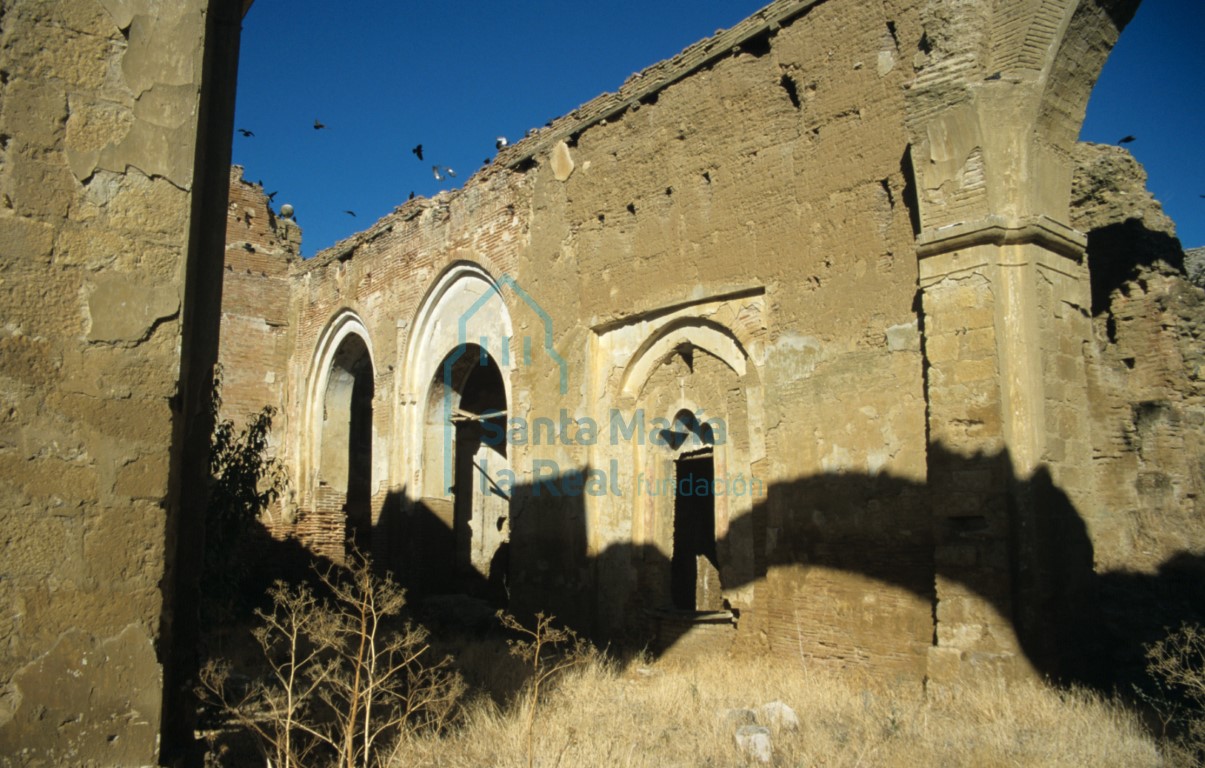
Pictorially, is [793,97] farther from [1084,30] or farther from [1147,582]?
[1147,582]

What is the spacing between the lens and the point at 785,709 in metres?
5.86

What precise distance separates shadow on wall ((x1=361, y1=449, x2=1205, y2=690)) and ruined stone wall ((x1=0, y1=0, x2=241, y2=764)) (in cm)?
491

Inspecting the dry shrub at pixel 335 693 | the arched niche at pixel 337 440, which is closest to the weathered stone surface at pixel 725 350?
the dry shrub at pixel 335 693

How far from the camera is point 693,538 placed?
11891 mm

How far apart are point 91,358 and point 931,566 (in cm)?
556

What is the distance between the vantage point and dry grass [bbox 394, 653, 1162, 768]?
4.79 metres

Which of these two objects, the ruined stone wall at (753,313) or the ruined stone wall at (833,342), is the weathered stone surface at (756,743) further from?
the ruined stone wall at (753,313)

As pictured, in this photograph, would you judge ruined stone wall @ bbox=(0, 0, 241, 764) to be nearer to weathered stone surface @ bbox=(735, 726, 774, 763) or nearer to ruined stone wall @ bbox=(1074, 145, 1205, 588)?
weathered stone surface @ bbox=(735, 726, 774, 763)

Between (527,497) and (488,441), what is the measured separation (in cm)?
292

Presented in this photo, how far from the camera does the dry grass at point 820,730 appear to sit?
479 centimetres

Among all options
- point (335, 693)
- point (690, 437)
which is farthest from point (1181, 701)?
point (335, 693)

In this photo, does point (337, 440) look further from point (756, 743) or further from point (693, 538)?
point (756, 743)

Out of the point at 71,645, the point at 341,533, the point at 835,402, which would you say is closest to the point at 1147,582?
the point at 835,402

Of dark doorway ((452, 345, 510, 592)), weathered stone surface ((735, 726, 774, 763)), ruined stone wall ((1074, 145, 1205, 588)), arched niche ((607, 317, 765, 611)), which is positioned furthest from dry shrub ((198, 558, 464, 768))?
ruined stone wall ((1074, 145, 1205, 588))
